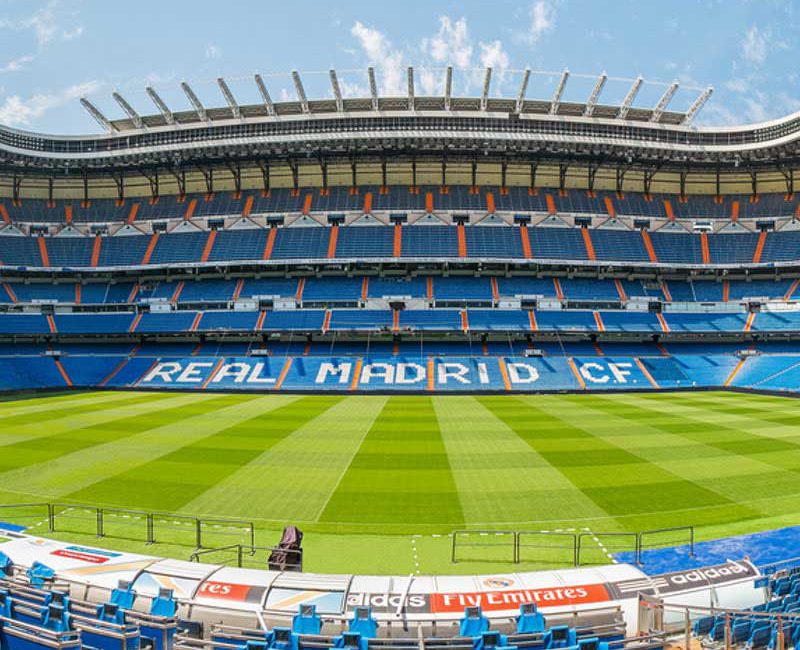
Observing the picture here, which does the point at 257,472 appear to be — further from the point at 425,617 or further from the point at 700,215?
the point at 700,215

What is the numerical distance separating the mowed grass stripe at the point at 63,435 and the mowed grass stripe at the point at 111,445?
4 centimetres

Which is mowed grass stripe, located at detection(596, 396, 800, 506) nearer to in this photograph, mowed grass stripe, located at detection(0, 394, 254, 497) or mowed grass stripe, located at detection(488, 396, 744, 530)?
mowed grass stripe, located at detection(488, 396, 744, 530)

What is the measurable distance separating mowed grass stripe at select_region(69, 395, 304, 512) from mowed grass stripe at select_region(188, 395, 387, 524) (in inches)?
21.7

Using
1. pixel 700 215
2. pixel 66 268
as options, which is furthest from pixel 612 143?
pixel 66 268

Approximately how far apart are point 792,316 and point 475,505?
4793 centimetres

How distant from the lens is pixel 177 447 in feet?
73.3

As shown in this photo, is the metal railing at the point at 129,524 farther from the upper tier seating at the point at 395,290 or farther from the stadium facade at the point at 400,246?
the upper tier seating at the point at 395,290

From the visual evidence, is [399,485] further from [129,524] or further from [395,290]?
[395,290]

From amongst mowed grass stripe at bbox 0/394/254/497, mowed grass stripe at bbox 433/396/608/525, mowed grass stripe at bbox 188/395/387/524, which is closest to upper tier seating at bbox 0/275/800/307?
mowed grass stripe at bbox 0/394/254/497

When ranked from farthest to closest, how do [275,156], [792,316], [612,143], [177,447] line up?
[275,156], [612,143], [792,316], [177,447]

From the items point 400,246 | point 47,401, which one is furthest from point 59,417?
point 400,246

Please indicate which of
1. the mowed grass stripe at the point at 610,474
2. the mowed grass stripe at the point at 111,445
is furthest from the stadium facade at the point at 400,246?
the mowed grass stripe at the point at 610,474

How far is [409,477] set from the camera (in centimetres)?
1803

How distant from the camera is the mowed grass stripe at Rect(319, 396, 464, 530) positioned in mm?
14531
